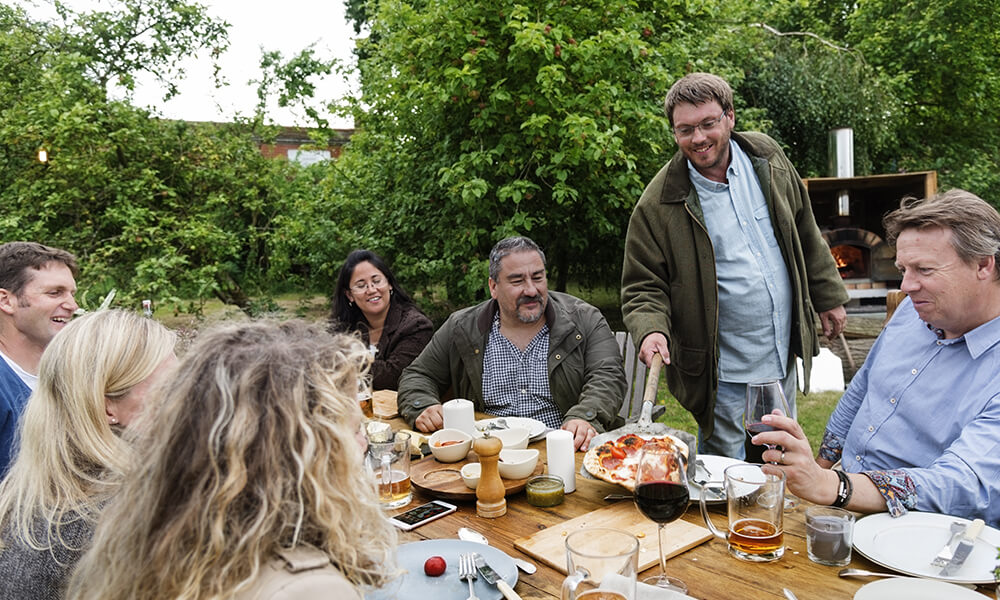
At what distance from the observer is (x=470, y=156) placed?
5648mm

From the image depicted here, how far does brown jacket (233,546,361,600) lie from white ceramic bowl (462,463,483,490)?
1161mm

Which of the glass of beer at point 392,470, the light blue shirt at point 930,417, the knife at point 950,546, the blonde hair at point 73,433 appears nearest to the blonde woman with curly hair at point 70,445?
the blonde hair at point 73,433

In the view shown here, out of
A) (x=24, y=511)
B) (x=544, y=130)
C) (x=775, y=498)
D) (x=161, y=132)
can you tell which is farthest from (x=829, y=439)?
(x=161, y=132)

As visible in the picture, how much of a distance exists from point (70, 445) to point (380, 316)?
10.0ft

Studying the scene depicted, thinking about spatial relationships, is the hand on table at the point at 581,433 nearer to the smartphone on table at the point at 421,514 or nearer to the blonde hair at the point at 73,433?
the smartphone on table at the point at 421,514

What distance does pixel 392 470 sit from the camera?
2.17 meters

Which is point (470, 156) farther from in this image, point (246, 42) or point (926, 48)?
point (926, 48)

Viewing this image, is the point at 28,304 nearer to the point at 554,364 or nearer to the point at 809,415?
the point at 554,364

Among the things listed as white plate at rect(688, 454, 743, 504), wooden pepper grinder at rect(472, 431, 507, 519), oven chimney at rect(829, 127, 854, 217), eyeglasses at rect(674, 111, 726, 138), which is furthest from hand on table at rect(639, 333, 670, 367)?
oven chimney at rect(829, 127, 854, 217)

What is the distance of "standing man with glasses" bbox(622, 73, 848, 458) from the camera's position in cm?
320

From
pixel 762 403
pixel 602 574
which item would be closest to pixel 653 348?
pixel 762 403

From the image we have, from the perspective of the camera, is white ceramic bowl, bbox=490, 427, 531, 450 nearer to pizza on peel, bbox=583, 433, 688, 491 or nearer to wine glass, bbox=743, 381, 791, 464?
pizza on peel, bbox=583, 433, 688, 491

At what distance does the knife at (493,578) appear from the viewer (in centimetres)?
148

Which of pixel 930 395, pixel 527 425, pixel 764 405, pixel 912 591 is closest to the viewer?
pixel 912 591
